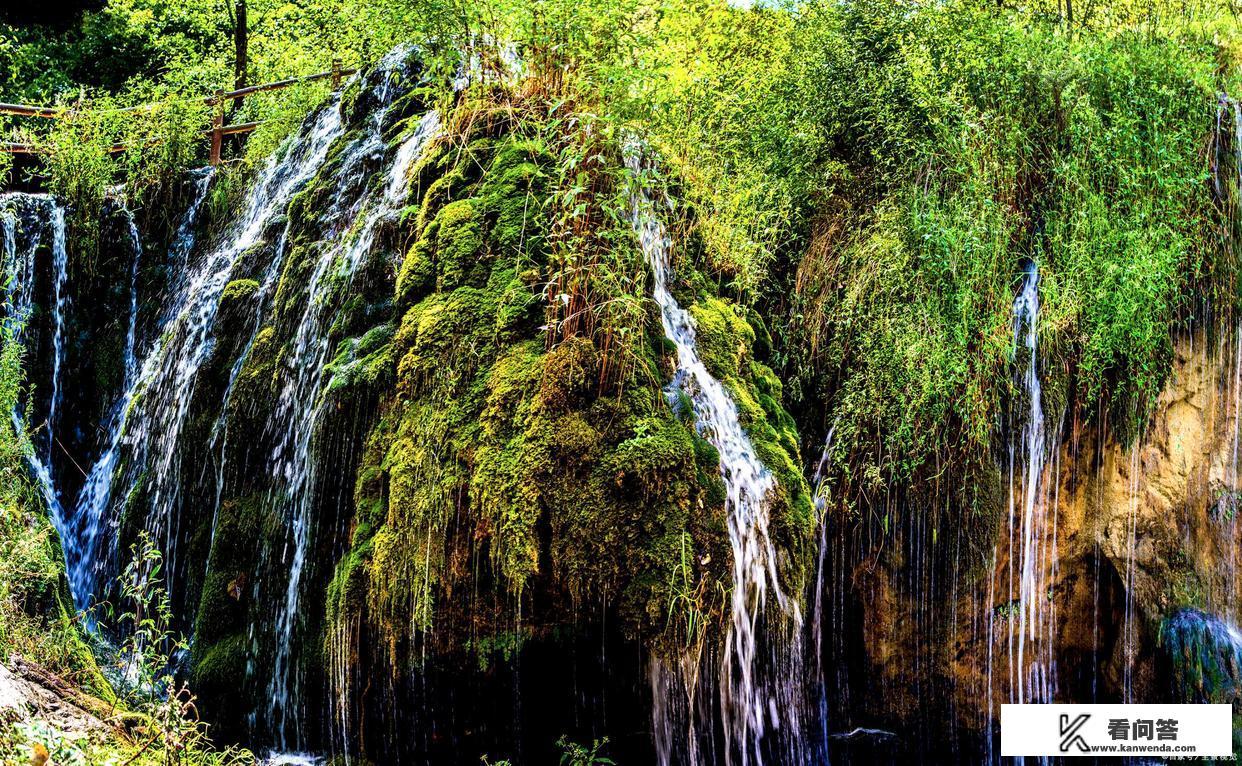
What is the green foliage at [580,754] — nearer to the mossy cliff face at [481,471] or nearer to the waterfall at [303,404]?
the mossy cliff face at [481,471]

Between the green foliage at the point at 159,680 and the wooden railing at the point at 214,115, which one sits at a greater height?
the wooden railing at the point at 214,115

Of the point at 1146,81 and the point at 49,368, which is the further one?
the point at 49,368

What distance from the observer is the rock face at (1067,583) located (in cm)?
634

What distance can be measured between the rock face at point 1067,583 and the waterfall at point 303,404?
346cm

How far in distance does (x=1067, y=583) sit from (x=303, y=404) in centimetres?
523

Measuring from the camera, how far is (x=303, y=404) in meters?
5.67

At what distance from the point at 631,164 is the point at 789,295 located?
5.84 ft

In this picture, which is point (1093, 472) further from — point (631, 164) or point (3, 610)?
point (3, 610)

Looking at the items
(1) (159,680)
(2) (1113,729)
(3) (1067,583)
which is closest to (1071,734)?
(2) (1113,729)

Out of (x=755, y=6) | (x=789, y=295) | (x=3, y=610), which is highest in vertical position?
(x=755, y=6)

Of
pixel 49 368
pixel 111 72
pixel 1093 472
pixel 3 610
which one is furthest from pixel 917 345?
pixel 111 72

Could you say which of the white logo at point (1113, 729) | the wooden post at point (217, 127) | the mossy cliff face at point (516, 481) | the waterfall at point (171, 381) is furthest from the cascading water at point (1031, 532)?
the wooden post at point (217, 127)

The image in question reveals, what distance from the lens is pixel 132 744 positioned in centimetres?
430

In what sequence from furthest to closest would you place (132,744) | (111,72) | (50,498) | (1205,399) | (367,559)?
(111,72), (50,498), (1205,399), (367,559), (132,744)
